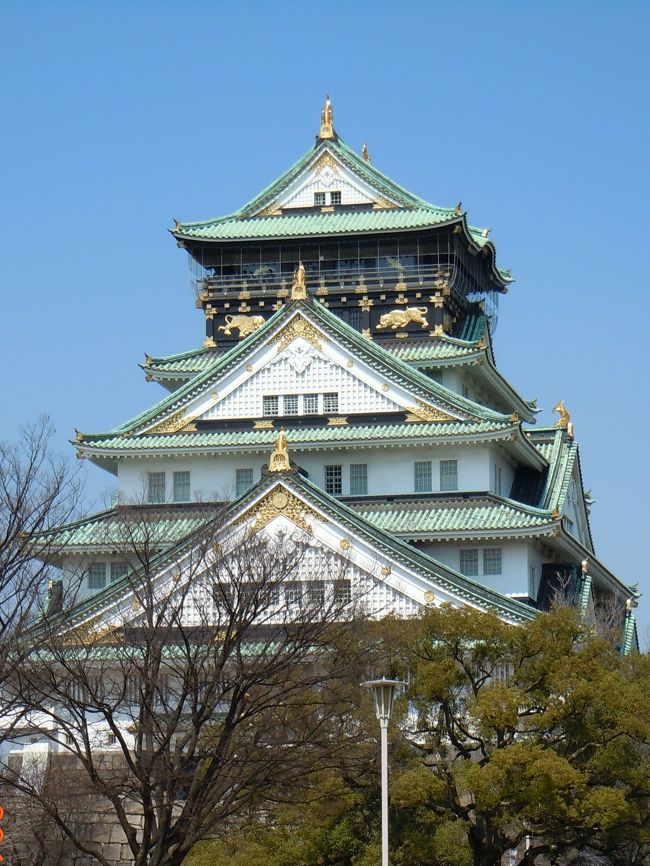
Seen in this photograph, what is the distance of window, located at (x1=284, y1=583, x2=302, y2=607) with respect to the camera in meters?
43.4

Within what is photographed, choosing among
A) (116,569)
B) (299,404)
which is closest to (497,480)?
(299,404)

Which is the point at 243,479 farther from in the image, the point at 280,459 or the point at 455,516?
the point at 455,516

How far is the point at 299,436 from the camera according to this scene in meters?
61.5

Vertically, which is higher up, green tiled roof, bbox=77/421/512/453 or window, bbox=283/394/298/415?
window, bbox=283/394/298/415

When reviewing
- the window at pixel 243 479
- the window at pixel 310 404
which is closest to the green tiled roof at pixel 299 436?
the window at pixel 310 404

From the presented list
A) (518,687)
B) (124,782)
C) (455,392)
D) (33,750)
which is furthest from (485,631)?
(455,392)

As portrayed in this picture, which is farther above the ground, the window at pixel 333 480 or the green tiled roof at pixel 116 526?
the window at pixel 333 480

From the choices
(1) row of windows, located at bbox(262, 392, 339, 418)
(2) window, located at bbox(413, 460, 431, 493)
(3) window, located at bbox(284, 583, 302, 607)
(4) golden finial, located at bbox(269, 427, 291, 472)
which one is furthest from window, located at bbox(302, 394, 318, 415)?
(3) window, located at bbox(284, 583, 302, 607)

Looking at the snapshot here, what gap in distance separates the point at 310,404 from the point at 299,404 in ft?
1.26

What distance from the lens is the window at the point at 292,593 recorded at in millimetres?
43406

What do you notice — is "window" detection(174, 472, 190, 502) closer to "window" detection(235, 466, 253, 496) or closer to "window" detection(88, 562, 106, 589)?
"window" detection(235, 466, 253, 496)

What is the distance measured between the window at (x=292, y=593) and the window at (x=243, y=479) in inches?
440

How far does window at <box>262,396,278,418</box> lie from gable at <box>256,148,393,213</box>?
1043 cm

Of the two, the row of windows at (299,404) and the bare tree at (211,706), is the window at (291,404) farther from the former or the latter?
the bare tree at (211,706)
